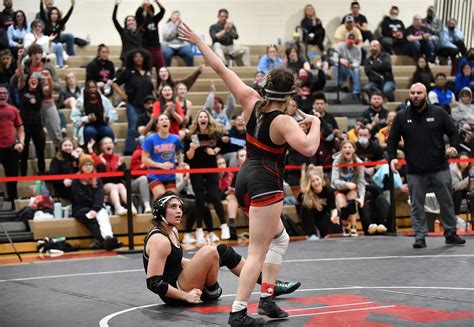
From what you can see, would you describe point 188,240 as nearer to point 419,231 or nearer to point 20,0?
point 419,231

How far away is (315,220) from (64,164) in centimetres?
347

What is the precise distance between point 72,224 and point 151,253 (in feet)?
18.1

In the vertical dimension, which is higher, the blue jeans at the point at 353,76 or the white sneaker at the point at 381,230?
the blue jeans at the point at 353,76

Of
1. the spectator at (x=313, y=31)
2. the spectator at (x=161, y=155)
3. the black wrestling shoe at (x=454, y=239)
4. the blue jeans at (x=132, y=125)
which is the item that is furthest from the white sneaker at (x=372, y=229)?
the spectator at (x=313, y=31)

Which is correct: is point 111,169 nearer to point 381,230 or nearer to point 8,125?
point 8,125

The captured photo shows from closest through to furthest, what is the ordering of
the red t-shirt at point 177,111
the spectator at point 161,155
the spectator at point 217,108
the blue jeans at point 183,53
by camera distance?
the spectator at point 161,155 < the red t-shirt at point 177,111 < the spectator at point 217,108 < the blue jeans at point 183,53

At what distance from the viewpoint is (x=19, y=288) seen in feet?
29.0

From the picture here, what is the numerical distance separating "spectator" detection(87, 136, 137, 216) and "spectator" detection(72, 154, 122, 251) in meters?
0.31

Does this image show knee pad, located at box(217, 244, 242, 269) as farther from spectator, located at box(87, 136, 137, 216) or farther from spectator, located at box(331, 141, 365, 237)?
spectator, located at box(331, 141, 365, 237)

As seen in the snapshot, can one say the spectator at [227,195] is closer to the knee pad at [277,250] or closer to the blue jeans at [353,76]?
the blue jeans at [353,76]

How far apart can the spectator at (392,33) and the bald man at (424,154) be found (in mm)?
9369

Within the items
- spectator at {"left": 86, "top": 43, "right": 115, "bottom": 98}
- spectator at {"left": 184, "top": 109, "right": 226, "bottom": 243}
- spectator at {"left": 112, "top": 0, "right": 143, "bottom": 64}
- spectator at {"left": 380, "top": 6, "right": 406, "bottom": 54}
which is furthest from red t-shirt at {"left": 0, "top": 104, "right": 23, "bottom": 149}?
spectator at {"left": 380, "top": 6, "right": 406, "bottom": 54}

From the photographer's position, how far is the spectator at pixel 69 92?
1545 cm

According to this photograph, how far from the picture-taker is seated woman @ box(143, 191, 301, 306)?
723 centimetres
